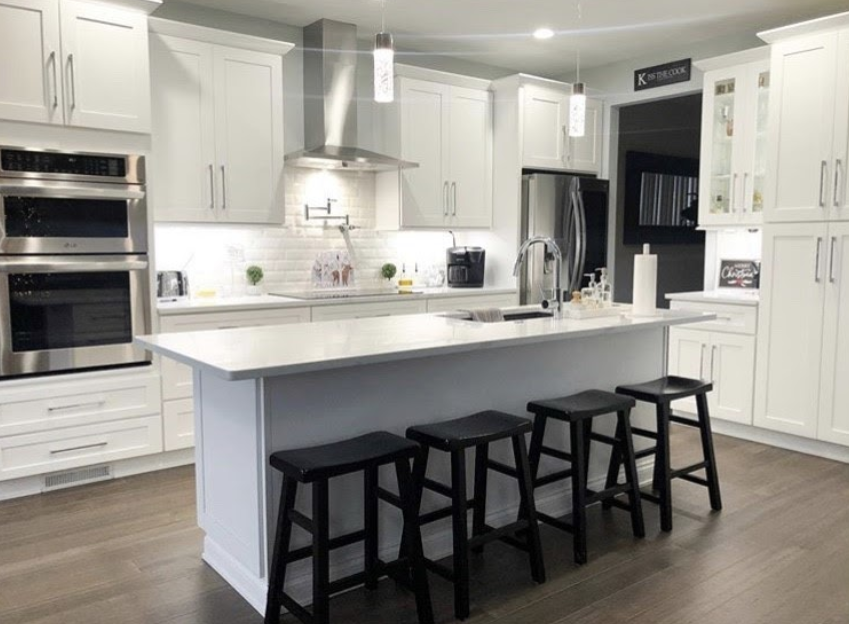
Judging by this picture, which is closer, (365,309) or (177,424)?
(177,424)

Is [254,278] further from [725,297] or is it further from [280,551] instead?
[725,297]

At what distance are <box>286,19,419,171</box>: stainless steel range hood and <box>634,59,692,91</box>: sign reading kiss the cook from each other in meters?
2.23

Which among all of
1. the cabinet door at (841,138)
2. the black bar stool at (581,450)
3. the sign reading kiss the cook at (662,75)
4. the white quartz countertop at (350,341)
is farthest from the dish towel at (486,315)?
the sign reading kiss the cook at (662,75)

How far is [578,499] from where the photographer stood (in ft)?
9.27

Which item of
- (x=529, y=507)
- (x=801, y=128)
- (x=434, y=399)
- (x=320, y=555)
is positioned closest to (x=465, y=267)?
(x=801, y=128)

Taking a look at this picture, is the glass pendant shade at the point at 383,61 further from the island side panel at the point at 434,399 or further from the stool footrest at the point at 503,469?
the stool footrest at the point at 503,469

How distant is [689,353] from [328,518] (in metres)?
3.43

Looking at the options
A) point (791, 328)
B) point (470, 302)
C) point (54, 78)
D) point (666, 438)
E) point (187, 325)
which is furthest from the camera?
point (470, 302)

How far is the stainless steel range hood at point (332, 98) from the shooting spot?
4797mm

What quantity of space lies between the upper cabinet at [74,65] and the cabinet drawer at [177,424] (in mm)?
1539

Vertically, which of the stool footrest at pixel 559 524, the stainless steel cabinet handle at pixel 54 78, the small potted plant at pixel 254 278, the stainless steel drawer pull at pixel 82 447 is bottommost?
the stool footrest at pixel 559 524

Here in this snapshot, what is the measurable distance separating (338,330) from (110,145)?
1814 millimetres

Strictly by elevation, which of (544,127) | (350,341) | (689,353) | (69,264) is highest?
(544,127)

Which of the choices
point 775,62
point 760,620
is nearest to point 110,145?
point 760,620
